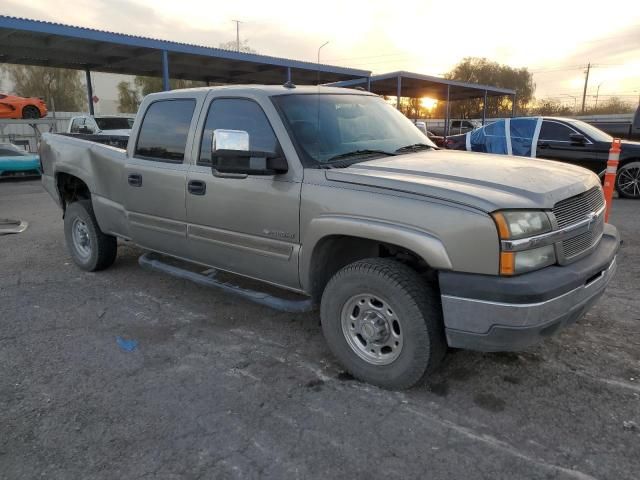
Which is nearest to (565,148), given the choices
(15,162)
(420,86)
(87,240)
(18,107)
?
(87,240)

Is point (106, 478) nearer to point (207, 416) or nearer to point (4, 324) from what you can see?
point (207, 416)

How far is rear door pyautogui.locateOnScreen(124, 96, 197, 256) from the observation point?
4211 mm

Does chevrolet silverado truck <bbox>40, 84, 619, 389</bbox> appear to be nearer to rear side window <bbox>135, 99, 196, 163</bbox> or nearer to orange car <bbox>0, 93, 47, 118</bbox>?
rear side window <bbox>135, 99, 196, 163</bbox>

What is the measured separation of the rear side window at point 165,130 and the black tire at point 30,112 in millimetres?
20427

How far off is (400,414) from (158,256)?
3358mm

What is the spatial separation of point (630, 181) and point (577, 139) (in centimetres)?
151

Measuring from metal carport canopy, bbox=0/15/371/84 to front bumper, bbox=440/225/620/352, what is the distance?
47.6 ft

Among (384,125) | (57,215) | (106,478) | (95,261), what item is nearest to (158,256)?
(95,261)

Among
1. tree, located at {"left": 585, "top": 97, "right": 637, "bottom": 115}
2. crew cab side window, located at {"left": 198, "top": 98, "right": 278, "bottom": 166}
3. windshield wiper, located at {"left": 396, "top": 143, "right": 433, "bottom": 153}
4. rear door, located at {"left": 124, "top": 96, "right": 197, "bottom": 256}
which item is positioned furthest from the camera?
tree, located at {"left": 585, "top": 97, "right": 637, "bottom": 115}

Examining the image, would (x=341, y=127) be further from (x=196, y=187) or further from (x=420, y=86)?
(x=420, y=86)

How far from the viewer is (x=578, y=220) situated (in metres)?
2.96

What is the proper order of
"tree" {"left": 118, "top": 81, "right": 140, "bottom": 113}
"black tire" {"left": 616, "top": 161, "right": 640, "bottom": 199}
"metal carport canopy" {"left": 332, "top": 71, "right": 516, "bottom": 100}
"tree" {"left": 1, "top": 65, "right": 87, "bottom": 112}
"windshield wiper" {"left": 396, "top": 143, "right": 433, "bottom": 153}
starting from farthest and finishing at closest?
"tree" {"left": 118, "top": 81, "right": 140, "bottom": 113} → "tree" {"left": 1, "top": 65, "right": 87, "bottom": 112} → "metal carport canopy" {"left": 332, "top": 71, "right": 516, "bottom": 100} → "black tire" {"left": 616, "top": 161, "right": 640, "bottom": 199} → "windshield wiper" {"left": 396, "top": 143, "right": 433, "bottom": 153}

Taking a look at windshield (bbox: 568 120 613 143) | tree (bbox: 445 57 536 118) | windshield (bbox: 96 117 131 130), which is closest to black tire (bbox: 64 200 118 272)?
windshield (bbox: 568 120 613 143)

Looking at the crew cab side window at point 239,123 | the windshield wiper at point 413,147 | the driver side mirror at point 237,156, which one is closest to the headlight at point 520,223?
the windshield wiper at point 413,147
